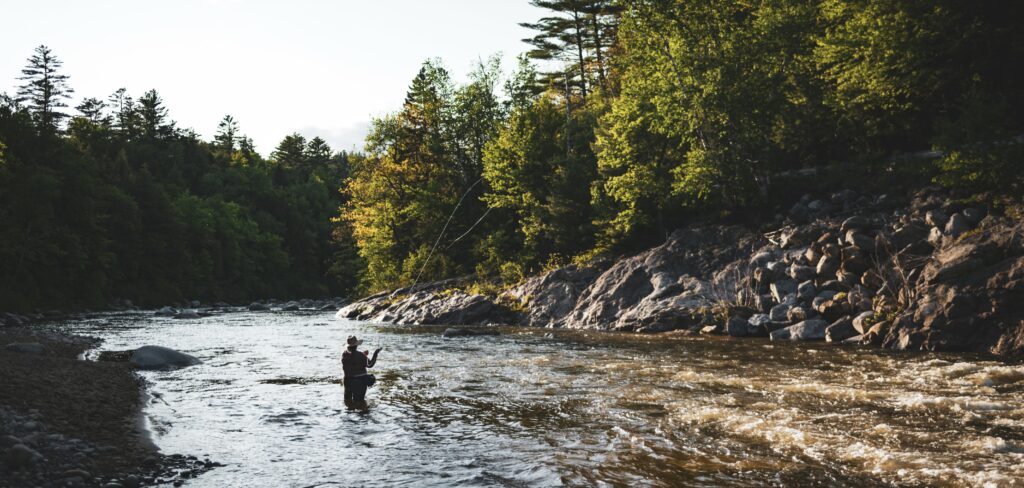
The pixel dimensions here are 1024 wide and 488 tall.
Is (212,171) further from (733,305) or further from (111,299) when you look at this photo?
(733,305)

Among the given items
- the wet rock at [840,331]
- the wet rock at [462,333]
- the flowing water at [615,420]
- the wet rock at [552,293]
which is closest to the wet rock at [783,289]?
the wet rock at [840,331]

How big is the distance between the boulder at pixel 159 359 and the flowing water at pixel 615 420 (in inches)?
25.2

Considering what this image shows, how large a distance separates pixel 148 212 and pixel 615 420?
72.4m

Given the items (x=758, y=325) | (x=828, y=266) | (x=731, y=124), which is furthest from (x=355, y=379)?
(x=731, y=124)

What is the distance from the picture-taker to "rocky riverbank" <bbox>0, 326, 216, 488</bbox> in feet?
25.9

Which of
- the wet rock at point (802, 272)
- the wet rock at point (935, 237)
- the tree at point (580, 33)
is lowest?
the wet rock at point (802, 272)

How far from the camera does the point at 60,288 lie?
52.4 metres

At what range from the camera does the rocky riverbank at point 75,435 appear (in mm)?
7898

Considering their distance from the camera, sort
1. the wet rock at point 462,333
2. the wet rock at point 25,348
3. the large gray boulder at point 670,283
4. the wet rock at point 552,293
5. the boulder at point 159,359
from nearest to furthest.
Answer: the wet rock at point 25,348 → the boulder at point 159,359 → the large gray boulder at point 670,283 → the wet rock at point 462,333 → the wet rock at point 552,293

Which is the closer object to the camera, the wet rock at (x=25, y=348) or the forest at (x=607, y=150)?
the wet rock at (x=25, y=348)

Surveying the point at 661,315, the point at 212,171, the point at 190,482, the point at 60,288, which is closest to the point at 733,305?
the point at 661,315

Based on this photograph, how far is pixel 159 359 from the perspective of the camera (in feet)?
64.2

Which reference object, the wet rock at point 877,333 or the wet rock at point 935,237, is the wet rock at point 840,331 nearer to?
the wet rock at point 877,333

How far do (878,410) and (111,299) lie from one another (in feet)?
A: 204
